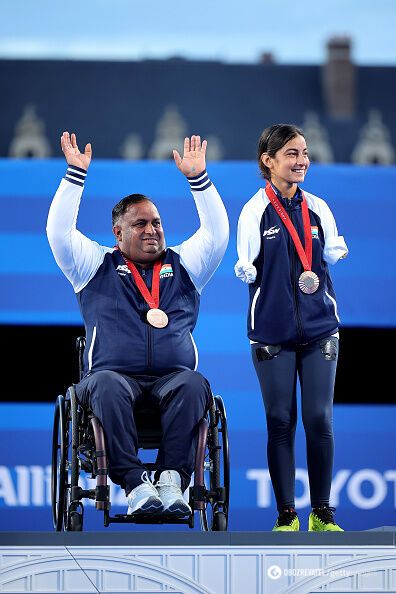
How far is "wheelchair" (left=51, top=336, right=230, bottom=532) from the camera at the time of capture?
3.85 m

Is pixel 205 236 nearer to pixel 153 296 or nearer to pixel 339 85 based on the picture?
pixel 153 296

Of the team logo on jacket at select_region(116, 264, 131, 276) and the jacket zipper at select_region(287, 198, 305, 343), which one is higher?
the team logo on jacket at select_region(116, 264, 131, 276)

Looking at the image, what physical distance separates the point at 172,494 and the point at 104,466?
244 millimetres

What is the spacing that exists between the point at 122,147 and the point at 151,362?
14.7 metres

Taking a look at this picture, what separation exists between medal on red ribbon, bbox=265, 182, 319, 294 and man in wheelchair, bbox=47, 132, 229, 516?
7.9 inches

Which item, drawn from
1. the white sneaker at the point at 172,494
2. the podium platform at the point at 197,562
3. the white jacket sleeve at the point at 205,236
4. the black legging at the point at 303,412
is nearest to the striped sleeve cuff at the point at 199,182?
the white jacket sleeve at the point at 205,236

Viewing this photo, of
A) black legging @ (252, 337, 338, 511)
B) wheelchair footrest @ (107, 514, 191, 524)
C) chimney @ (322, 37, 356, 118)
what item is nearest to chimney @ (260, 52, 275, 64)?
chimney @ (322, 37, 356, 118)

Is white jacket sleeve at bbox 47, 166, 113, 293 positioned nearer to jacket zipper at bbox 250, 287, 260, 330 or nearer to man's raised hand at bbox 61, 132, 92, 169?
man's raised hand at bbox 61, 132, 92, 169

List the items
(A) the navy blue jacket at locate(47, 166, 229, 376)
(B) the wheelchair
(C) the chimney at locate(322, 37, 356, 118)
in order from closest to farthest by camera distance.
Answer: (B) the wheelchair → (A) the navy blue jacket at locate(47, 166, 229, 376) → (C) the chimney at locate(322, 37, 356, 118)

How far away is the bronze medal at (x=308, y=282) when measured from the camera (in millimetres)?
4223

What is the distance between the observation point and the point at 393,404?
636cm

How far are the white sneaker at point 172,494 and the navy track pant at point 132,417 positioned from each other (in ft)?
0.19

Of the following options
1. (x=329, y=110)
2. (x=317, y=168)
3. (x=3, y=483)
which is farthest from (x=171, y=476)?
(x=329, y=110)

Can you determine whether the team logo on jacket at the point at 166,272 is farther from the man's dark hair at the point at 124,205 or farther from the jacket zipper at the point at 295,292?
the jacket zipper at the point at 295,292
